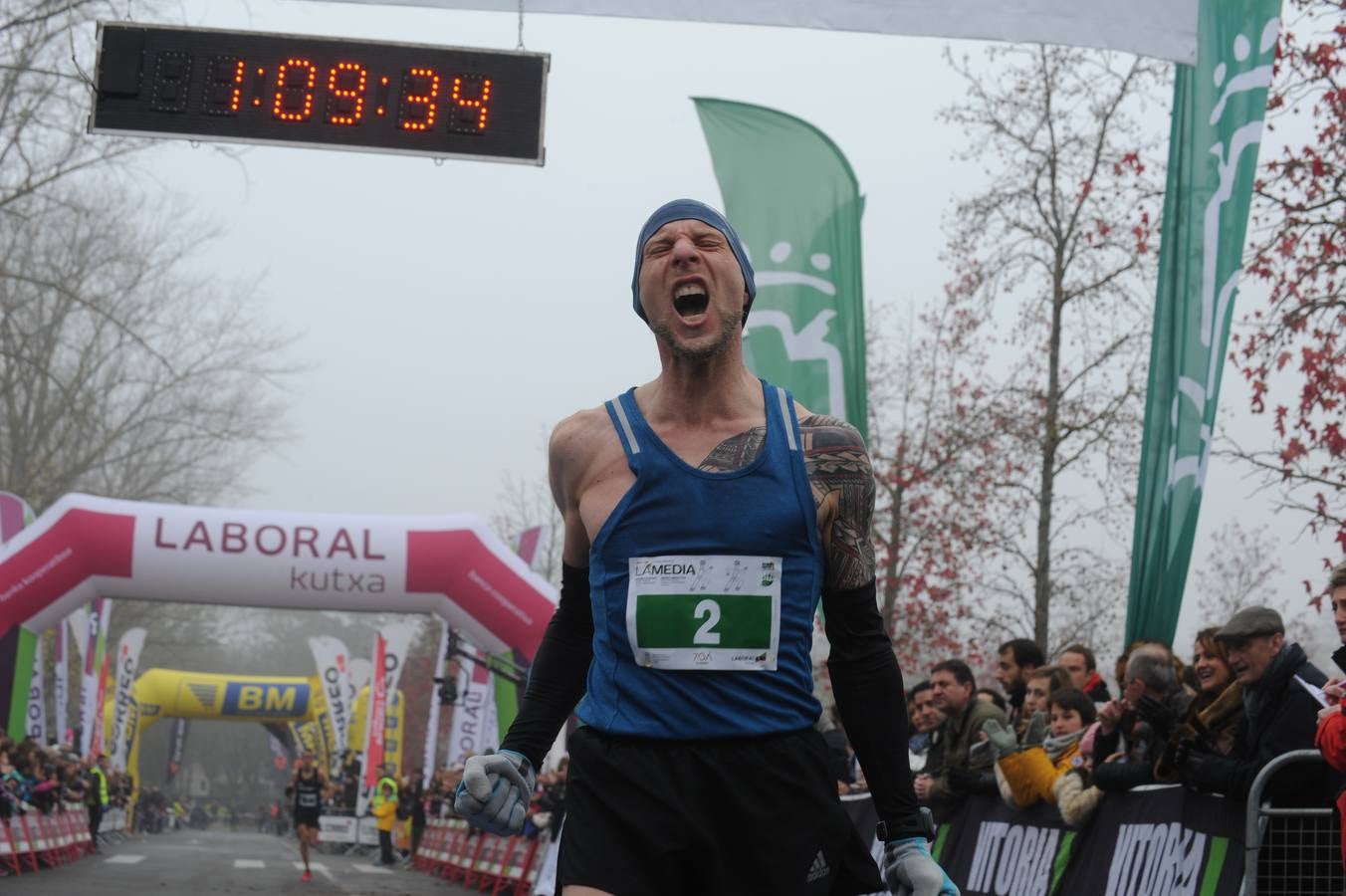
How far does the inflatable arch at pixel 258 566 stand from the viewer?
1827cm

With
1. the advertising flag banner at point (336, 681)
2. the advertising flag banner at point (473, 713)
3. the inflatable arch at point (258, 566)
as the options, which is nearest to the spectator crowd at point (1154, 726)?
the inflatable arch at point (258, 566)

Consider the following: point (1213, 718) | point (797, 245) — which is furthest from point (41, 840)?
point (1213, 718)

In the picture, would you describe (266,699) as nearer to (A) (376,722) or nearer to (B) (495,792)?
(A) (376,722)

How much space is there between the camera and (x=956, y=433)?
20.0 meters

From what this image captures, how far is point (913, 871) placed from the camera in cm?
285

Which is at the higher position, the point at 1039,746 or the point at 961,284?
the point at 961,284

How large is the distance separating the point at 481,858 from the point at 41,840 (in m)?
5.97

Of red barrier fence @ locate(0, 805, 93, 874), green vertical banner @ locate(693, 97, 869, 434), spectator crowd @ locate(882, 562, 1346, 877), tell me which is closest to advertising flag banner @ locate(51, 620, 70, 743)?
red barrier fence @ locate(0, 805, 93, 874)

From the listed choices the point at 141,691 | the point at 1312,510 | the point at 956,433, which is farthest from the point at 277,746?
A: the point at 1312,510

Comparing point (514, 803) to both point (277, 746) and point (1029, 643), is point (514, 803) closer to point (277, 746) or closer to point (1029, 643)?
point (1029, 643)

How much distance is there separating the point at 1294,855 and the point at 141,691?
49.4m

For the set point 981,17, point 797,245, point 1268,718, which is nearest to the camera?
point 1268,718

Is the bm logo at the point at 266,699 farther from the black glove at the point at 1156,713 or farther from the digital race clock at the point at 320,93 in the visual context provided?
the black glove at the point at 1156,713

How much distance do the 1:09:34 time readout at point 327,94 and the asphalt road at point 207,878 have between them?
907 centimetres
